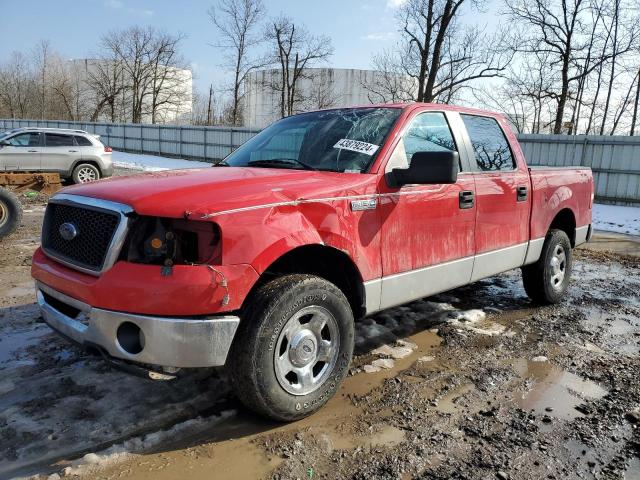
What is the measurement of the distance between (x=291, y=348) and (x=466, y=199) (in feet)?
6.49

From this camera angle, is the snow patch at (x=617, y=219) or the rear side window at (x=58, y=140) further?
the rear side window at (x=58, y=140)

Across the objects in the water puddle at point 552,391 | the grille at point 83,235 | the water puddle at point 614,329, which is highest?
the grille at point 83,235

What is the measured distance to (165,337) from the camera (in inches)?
96.5

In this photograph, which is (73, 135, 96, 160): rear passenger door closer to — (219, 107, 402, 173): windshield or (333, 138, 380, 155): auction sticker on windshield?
(219, 107, 402, 173): windshield

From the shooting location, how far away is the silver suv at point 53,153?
14602 mm

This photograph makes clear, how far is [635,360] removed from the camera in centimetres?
405

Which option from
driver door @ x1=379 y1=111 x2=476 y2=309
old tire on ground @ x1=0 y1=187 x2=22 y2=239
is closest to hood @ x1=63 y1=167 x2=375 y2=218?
driver door @ x1=379 y1=111 x2=476 y2=309

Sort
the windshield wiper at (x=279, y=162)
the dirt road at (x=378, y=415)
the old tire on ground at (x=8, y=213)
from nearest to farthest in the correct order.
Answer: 1. the dirt road at (x=378, y=415)
2. the windshield wiper at (x=279, y=162)
3. the old tire on ground at (x=8, y=213)

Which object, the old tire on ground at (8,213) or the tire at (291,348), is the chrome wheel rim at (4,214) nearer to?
the old tire on ground at (8,213)

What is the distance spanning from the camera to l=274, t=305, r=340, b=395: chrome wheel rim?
9.29 ft

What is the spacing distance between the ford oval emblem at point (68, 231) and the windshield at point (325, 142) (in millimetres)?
1415

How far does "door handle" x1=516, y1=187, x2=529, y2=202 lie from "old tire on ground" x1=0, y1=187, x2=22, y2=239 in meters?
7.25

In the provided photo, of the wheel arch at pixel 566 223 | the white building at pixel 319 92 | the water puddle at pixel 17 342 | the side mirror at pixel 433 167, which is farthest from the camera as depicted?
the white building at pixel 319 92

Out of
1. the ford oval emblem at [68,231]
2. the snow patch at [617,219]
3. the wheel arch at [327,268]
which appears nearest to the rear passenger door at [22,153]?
the ford oval emblem at [68,231]
